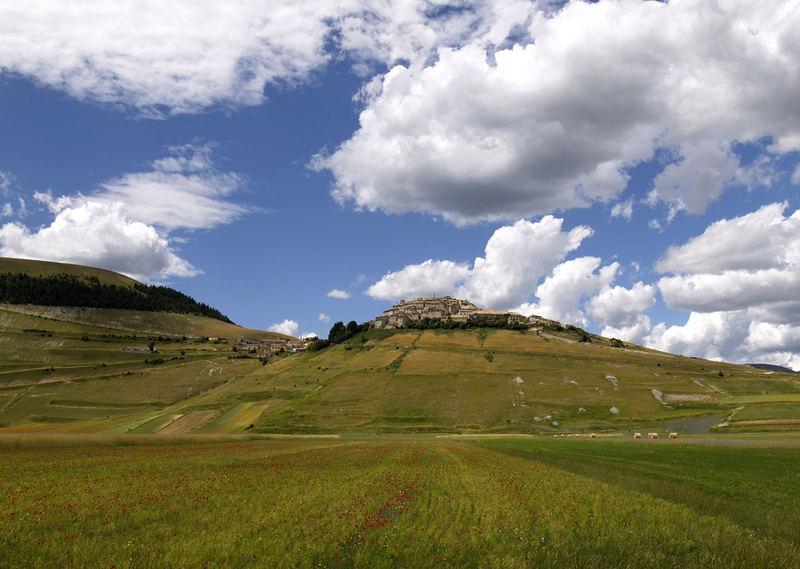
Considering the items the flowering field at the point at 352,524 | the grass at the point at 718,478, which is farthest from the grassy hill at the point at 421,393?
the flowering field at the point at 352,524

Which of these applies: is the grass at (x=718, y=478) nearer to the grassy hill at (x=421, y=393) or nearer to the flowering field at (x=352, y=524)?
the flowering field at (x=352, y=524)

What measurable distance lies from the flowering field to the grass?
2.03 meters

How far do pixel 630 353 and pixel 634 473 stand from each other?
15971 centimetres

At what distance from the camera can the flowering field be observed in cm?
1498

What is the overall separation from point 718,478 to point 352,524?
2552 cm

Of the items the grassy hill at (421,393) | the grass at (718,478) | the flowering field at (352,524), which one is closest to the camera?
the flowering field at (352,524)

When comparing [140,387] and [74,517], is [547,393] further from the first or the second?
[140,387]

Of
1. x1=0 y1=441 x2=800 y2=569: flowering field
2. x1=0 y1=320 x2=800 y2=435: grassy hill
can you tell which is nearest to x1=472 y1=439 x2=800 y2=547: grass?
x1=0 y1=441 x2=800 y2=569: flowering field

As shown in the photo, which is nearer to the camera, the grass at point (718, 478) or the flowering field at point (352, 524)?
the flowering field at point (352, 524)

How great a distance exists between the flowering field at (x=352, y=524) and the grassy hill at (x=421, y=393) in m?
76.2

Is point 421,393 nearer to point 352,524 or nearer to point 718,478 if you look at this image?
point 718,478

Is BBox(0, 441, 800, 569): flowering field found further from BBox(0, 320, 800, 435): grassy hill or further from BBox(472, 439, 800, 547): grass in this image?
BBox(0, 320, 800, 435): grassy hill

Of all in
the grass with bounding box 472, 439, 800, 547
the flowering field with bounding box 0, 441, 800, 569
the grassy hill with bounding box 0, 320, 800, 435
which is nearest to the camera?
the flowering field with bounding box 0, 441, 800, 569

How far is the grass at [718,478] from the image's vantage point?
69.4 ft
